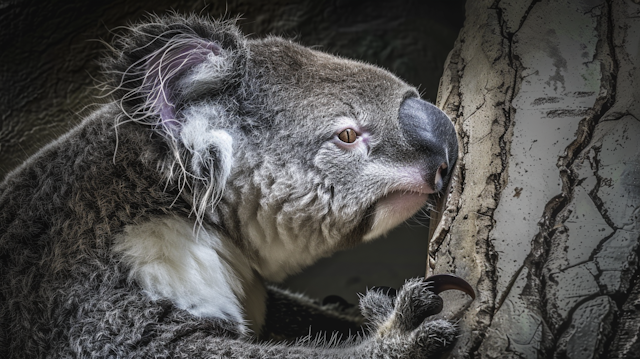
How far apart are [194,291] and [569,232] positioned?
1.09 metres

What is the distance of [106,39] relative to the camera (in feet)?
9.45

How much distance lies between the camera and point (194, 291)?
1.56m

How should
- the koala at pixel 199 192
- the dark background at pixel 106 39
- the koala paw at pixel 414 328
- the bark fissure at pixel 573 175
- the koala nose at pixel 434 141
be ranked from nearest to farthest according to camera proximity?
1. the bark fissure at pixel 573 175
2. the koala paw at pixel 414 328
3. the koala at pixel 199 192
4. the koala nose at pixel 434 141
5. the dark background at pixel 106 39

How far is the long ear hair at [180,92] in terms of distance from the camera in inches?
63.2

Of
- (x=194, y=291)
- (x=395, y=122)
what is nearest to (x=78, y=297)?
(x=194, y=291)

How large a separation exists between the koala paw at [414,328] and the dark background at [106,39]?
113 cm

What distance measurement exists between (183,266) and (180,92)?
22.7 inches

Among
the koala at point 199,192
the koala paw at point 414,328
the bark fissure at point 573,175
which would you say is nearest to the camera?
the bark fissure at point 573,175

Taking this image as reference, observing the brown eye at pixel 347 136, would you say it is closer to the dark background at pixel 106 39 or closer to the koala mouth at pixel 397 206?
the koala mouth at pixel 397 206

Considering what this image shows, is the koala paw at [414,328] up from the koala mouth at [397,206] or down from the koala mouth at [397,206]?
down

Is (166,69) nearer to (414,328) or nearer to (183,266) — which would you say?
(183,266)

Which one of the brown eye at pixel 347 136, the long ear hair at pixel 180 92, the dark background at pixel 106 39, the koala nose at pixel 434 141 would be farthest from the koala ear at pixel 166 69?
the dark background at pixel 106 39

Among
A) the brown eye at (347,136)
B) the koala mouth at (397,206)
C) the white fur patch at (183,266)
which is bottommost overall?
the white fur patch at (183,266)

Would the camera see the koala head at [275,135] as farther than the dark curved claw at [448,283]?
Yes
